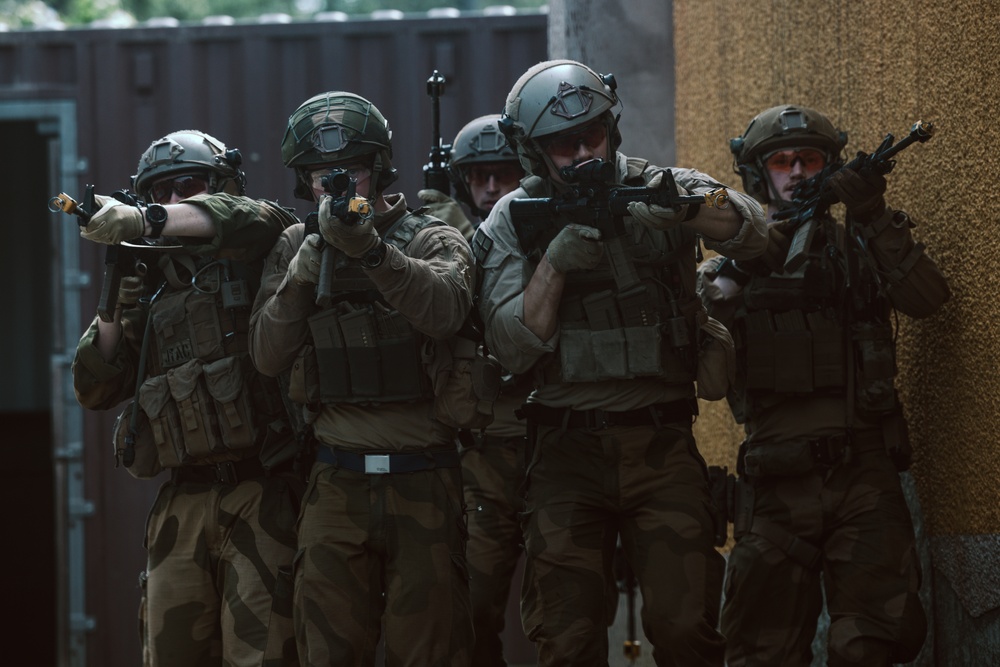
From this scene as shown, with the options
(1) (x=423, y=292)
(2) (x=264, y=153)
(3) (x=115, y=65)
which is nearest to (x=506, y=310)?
(1) (x=423, y=292)

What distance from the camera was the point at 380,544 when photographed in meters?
4.29

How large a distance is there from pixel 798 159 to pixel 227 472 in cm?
228

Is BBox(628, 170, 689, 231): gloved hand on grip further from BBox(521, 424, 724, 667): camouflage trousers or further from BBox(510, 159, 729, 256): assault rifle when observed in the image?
BBox(521, 424, 724, 667): camouflage trousers

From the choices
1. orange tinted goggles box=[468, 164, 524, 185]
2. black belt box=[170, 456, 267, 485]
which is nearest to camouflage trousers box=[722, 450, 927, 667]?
black belt box=[170, 456, 267, 485]

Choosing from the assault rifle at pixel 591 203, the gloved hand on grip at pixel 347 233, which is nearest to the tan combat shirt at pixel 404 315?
the gloved hand on grip at pixel 347 233

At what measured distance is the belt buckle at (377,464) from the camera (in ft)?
14.2

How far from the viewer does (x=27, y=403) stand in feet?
36.5

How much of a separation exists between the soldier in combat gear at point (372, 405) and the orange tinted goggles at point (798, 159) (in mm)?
1291

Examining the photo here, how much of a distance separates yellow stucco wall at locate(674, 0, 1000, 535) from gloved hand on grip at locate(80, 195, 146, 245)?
2.66 metres

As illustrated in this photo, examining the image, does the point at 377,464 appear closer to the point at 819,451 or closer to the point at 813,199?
the point at 819,451

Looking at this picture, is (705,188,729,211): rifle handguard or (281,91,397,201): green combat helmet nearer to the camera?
(705,188,729,211): rifle handguard

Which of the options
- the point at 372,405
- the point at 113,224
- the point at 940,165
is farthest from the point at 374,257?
the point at 940,165

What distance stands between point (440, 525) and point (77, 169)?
4549mm

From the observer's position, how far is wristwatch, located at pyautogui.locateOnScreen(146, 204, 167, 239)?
443cm
